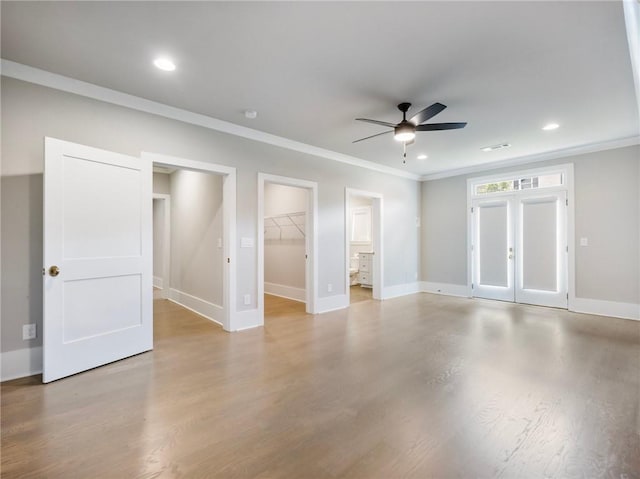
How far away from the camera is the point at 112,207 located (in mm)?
2975

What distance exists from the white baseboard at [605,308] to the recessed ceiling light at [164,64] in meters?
6.59

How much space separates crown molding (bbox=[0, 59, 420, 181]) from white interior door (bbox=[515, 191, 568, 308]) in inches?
147

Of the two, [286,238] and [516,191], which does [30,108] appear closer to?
[286,238]

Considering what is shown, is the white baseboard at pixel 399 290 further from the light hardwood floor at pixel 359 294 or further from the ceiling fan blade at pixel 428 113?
the ceiling fan blade at pixel 428 113

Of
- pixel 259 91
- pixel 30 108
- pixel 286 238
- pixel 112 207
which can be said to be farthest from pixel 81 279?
pixel 286 238

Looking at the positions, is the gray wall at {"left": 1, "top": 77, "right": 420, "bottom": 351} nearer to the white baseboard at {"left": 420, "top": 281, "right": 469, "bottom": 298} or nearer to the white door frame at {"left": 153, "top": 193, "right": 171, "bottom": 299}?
the white baseboard at {"left": 420, "top": 281, "right": 469, "bottom": 298}

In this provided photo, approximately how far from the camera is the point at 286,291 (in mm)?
6480

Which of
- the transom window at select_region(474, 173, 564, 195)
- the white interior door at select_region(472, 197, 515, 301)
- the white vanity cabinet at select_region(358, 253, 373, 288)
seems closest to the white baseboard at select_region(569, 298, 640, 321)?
the white interior door at select_region(472, 197, 515, 301)

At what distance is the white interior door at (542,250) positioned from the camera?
5188 millimetres

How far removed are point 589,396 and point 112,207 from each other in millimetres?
4516

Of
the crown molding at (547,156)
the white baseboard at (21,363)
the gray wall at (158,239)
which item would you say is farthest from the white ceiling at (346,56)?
the gray wall at (158,239)

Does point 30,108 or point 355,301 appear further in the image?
point 355,301

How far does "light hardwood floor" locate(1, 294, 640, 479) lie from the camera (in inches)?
63.7

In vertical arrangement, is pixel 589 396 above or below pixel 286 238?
below
